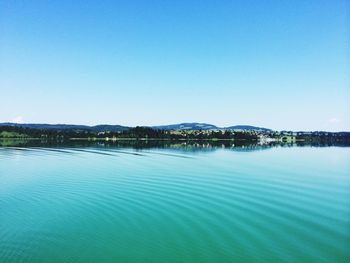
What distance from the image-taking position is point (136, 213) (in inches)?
667

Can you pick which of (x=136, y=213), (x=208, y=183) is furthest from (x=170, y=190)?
(x=136, y=213)

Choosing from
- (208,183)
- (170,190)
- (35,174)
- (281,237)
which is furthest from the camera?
(35,174)

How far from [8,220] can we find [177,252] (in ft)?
26.5

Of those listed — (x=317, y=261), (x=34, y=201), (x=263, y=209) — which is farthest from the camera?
(x=34, y=201)

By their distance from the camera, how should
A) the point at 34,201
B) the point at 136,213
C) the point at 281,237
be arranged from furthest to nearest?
1. the point at 34,201
2. the point at 136,213
3. the point at 281,237

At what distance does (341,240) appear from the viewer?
13492mm

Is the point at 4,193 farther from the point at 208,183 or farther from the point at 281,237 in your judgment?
the point at 281,237

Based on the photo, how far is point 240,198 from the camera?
2075 cm

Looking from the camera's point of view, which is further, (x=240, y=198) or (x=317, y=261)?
(x=240, y=198)

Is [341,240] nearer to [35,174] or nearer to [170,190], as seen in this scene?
[170,190]

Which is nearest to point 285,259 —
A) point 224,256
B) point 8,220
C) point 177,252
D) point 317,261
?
point 317,261

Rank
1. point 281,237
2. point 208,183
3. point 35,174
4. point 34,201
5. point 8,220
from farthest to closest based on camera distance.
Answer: point 35,174
point 208,183
point 34,201
point 8,220
point 281,237

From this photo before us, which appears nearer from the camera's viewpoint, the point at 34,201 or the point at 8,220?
the point at 8,220

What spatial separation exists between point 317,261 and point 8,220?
12296mm
